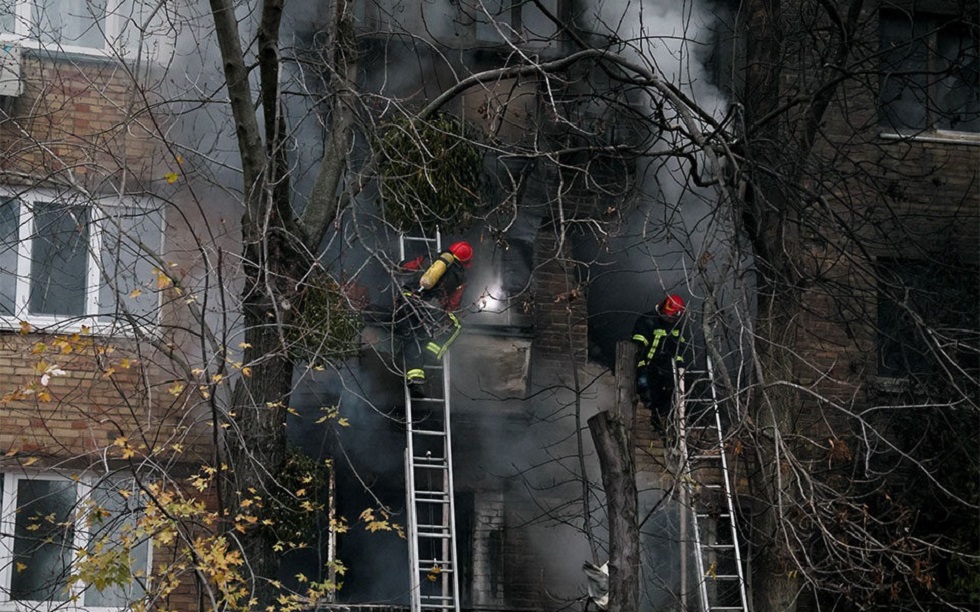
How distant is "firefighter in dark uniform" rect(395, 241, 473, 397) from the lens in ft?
40.5

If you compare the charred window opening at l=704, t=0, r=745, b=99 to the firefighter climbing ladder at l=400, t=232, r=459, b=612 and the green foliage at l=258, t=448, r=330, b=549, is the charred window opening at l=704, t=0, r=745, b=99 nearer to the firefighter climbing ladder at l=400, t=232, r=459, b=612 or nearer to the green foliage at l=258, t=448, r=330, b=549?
the firefighter climbing ladder at l=400, t=232, r=459, b=612

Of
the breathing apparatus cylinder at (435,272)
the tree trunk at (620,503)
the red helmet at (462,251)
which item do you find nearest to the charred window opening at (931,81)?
the red helmet at (462,251)

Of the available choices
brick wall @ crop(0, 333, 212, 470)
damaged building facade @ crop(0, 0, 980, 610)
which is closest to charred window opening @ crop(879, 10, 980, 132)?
damaged building facade @ crop(0, 0, 980, 610)

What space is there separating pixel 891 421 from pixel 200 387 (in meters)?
7.42

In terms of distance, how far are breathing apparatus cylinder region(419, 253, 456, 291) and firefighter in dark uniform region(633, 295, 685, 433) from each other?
1901 mm

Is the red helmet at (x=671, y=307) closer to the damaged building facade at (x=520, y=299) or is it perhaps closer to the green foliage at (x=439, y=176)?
the damaged building facade at (x=520, y=299)

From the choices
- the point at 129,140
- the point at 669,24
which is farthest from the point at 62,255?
the point at 669,24

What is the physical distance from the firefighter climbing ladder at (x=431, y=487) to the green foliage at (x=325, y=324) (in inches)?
41.6

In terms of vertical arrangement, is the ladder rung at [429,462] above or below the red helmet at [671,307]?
below

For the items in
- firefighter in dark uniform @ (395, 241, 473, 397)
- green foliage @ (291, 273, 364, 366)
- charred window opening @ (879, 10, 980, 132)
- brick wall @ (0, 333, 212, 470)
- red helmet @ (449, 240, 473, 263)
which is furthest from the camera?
charred window opening @ (879, 10, 980, 132)

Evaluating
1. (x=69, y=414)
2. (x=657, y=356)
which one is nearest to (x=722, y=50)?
(x=657, y=356)

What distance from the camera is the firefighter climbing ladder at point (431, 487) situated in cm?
1204

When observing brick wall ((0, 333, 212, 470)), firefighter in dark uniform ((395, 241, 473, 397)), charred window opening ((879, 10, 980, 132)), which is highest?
charred window opening ((879, 10, 980, 132))

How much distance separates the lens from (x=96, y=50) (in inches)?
516
